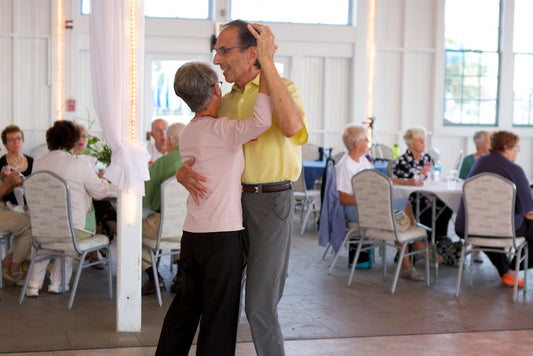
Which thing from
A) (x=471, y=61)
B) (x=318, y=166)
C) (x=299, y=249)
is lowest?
(x=299, y=249)

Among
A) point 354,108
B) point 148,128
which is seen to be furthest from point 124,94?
point 354,108

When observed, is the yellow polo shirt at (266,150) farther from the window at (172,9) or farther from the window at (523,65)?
the window at (523,65)

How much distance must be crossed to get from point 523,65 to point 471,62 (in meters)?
0.96

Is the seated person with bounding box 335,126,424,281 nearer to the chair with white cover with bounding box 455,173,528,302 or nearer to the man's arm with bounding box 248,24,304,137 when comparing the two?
the chair with white cover with bounding box 455,173,528,302

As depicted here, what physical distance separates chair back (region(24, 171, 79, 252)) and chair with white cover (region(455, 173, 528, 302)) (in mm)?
2934

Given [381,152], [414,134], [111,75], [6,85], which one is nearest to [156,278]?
[111,75]

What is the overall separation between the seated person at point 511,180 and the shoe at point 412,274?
21.5 inches

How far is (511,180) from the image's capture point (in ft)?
19.5

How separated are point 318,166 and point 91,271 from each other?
3.59 m

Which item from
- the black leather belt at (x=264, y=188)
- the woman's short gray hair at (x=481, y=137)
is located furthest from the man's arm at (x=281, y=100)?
the woman's short gray hair at (x=481, y=137)

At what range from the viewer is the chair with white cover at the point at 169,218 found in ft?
17.5

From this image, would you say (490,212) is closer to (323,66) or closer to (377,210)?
(377,210)

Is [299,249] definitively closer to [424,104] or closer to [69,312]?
[69,312]

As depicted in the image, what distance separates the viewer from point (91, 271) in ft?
21.6
